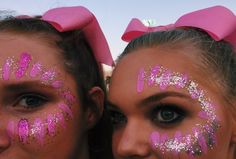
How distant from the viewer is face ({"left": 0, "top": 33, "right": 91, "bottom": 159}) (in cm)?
184

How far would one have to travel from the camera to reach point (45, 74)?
1930 mm

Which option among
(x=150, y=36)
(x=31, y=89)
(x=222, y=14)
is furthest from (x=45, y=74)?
(x=222, y=14)

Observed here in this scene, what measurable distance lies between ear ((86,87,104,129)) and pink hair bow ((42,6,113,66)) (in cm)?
20

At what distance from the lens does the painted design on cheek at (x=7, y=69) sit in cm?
190

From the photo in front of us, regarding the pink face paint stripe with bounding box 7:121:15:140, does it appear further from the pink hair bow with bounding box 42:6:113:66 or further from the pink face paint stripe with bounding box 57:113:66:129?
the pink hair bow with bounding box 42:6:113:66

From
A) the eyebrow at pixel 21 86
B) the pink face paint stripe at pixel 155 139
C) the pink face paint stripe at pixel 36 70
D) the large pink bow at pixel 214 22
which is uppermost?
the large pink bow at pixel 214 22

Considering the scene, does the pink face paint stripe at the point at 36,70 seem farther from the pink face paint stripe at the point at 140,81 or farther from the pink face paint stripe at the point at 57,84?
the pink face paint stripe at the point at 140,81

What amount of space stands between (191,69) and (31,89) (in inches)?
27.6

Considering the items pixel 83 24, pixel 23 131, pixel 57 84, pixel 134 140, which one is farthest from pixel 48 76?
pixel 134 140

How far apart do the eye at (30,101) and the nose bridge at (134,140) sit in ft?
1.35

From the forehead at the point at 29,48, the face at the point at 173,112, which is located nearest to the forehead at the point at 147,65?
the face at the point at 173,112

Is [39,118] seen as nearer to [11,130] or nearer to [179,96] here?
[11,130]

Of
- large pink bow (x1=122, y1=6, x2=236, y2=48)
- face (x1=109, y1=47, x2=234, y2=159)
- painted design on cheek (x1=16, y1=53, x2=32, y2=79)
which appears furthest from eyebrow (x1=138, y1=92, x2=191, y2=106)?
painted design on cheek (x1=16, y1=53, x2=32, y2=79)

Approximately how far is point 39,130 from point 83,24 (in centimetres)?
61
